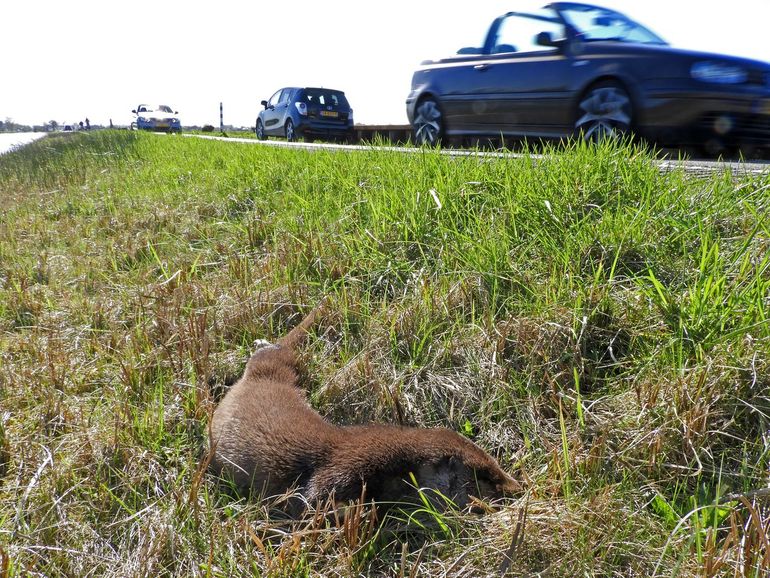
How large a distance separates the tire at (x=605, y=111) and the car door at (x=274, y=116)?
11.6 meters

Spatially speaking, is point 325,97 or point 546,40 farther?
point 325,97

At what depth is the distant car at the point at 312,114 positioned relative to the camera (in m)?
15.4

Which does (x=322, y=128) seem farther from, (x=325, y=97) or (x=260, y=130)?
(x=260, y=130)

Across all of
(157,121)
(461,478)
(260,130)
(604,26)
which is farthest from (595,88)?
(157,121)

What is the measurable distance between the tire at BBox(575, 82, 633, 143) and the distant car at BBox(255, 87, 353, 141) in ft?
34.6

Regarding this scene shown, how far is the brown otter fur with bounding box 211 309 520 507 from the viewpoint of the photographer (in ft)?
5.99

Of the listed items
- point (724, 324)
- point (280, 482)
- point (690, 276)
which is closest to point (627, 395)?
point (724, 324)

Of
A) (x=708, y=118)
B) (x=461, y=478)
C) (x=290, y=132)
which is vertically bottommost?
(x=461, y=478)

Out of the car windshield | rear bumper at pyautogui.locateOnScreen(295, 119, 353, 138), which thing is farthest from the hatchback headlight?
rear bumper at pyautogui.locateOnScreen(295, 119, 353, 138)

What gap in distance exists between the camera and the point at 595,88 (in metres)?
5.81

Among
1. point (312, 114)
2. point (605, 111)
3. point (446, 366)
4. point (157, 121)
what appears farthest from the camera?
point (157, 121)

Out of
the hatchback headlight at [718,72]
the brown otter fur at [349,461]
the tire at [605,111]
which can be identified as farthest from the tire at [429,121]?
the brown otter fur at [349,461]

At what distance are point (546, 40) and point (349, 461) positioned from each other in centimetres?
572

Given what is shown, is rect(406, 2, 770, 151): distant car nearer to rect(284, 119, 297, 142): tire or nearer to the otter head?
the otter head
